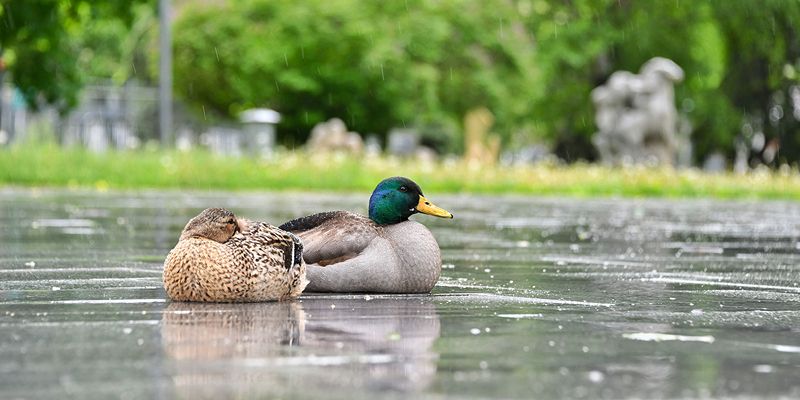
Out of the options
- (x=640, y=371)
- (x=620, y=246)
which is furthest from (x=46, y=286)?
(x=620, y=246)

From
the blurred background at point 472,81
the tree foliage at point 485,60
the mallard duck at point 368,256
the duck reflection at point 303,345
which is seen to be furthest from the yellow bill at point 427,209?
the tree foliage at point 485,60

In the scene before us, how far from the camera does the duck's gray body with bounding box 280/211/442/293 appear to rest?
8562 mm

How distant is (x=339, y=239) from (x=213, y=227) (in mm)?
868

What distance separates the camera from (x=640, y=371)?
18.7ft

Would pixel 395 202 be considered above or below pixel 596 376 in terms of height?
above

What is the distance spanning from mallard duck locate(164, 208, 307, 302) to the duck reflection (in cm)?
8

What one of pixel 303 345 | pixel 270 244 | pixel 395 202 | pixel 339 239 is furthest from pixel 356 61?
pixel 303 345

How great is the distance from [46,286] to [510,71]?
1863 inches

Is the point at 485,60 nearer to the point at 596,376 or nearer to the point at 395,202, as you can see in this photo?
the point at 395,202

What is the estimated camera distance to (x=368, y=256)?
8562mm

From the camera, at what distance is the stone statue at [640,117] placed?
3741cm

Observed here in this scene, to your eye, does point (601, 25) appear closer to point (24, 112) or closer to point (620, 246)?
point (24, 112)

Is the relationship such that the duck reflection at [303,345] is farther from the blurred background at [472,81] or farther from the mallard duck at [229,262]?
the blurred background at [472,81]

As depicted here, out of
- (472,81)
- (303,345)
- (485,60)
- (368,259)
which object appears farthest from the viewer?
(485,60)
